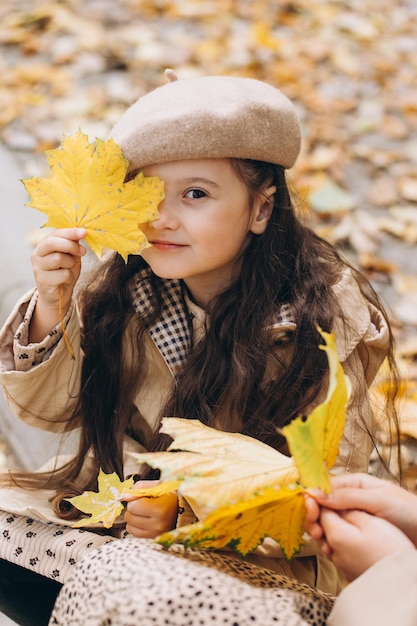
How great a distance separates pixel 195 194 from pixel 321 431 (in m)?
0.59

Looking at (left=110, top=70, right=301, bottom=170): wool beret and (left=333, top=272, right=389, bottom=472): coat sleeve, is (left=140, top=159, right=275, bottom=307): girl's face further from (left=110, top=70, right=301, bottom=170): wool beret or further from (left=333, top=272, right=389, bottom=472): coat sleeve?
(left=333, top=272, right=389, bottom=472): coat sleeve

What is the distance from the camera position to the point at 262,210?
61.7 inches

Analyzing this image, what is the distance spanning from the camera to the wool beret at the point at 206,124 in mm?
1361

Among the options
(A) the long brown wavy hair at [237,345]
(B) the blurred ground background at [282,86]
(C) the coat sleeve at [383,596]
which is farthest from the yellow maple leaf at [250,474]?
(B) the blurred ground background at [282,86]

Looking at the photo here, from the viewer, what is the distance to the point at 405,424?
6.52ft

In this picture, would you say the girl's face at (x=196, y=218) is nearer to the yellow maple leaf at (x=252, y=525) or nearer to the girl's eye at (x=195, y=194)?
the girl's eye at (x=195, y=194)

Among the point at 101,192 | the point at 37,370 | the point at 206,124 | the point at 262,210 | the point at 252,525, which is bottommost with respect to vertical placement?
the point at 37,370

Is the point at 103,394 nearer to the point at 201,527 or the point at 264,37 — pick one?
the point at 201,527

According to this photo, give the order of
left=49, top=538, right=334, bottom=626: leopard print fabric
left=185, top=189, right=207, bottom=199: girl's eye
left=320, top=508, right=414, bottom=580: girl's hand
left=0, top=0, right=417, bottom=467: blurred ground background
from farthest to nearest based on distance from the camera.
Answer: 1. left=0, top=0, right=417, bottom=467: blurred ground background
2. left=185, top=189, right=207, bottom=199: girl's eye
3. left=320, top=508, right=414, bottom=580: girl's hand
4. left=49, top=538, right=334, bottom=626: leopard print fabric

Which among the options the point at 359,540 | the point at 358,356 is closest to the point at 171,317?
the point at 358,356

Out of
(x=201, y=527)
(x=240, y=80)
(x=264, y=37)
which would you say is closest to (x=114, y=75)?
(x=264, y=37)

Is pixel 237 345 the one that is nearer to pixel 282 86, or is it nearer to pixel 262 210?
pixel 262 210

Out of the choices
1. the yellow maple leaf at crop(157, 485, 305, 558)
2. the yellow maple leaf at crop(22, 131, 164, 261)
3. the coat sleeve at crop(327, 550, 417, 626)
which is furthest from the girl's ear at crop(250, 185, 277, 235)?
the coat sleeve at crop(327, 550, 417, 626)

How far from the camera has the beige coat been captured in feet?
4.79
